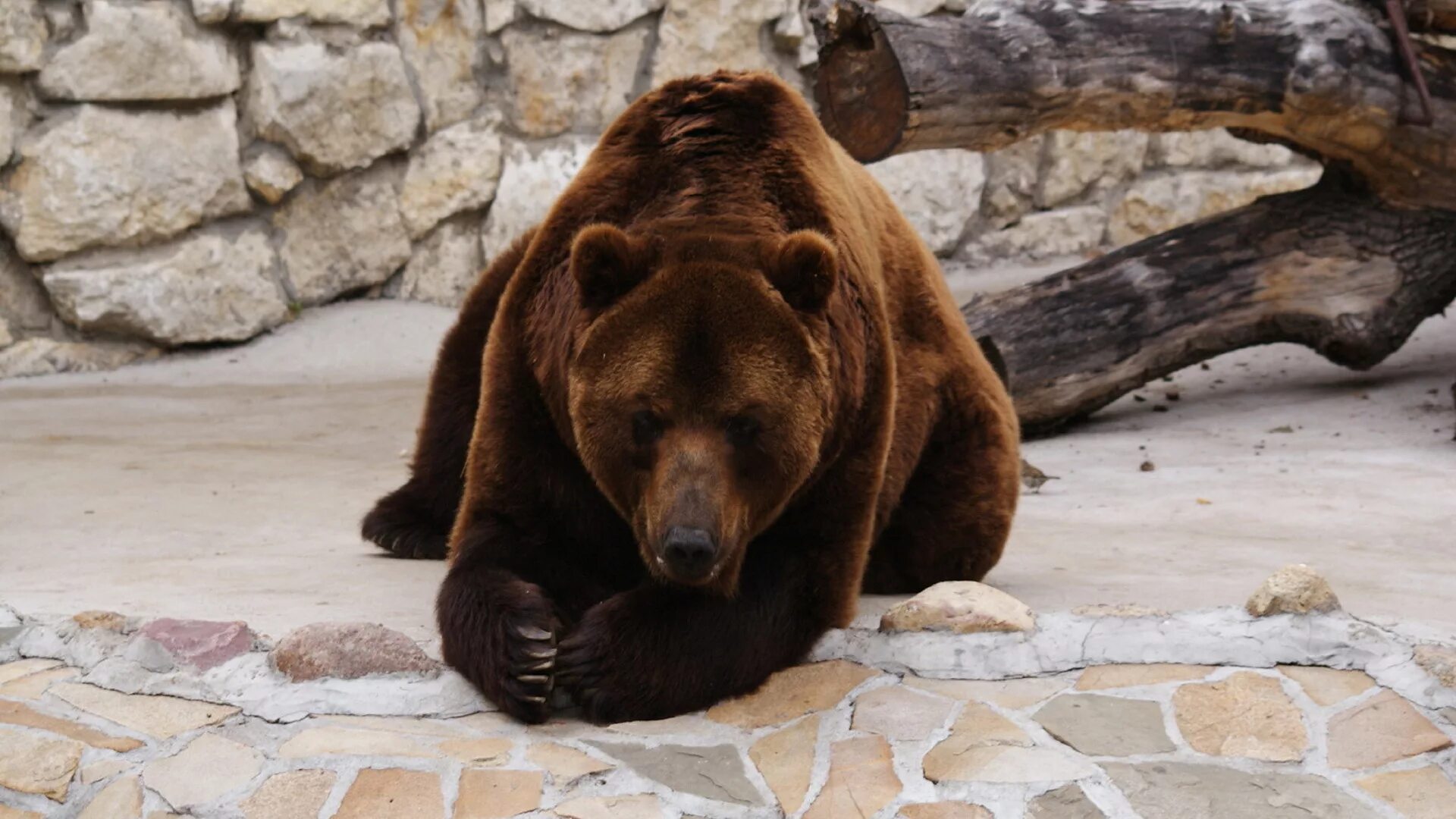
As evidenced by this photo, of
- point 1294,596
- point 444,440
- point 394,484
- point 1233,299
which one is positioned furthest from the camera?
point 1233,299

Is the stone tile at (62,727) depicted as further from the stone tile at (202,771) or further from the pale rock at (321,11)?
the pale rock at (321,11)

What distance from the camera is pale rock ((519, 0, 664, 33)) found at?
8664mm

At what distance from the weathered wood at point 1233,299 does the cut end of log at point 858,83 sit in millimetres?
1249

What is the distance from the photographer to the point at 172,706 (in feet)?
10.2

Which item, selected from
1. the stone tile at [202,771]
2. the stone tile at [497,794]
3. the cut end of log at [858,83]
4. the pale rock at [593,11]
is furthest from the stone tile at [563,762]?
the pale rock at [593,11]

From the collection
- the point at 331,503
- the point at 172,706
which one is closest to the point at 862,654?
the point at 172,706

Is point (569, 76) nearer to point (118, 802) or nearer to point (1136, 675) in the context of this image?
point (1136, 675)

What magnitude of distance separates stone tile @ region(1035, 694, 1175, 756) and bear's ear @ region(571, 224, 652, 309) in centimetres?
116

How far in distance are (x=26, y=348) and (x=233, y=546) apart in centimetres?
386

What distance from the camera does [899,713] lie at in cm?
310

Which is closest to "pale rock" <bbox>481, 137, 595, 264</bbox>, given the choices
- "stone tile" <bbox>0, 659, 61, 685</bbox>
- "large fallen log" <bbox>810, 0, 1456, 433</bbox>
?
"large fallen log" <bbox>810, 0, 1456, 433</bbox>

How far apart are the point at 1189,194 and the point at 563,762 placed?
775 centimetres

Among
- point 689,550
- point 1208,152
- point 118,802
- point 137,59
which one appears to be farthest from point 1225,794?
point 1208,152

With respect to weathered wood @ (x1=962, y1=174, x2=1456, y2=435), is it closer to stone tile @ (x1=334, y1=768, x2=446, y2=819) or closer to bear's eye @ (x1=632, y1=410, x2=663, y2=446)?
bear's eye @ (x1=632, y1=410, x2=663, y2=446)
